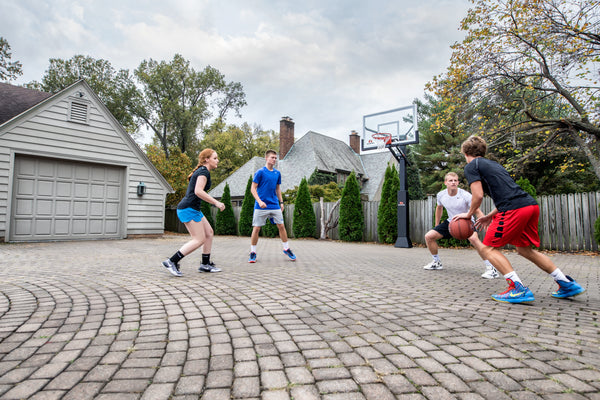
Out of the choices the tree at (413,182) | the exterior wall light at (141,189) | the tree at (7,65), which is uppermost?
the tree at (7,65)

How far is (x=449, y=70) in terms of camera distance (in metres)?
13.1

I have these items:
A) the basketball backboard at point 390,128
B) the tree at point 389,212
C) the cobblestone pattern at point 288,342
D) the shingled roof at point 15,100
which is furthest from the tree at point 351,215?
the shingled roof at point 15,100

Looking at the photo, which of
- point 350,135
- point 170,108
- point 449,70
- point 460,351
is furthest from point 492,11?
point 170,108

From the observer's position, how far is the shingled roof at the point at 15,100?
11539 mm

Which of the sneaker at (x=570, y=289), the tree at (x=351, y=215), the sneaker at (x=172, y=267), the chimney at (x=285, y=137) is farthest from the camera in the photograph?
the chimney at (x=285, y=137)

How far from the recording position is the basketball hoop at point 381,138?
13.7 metres

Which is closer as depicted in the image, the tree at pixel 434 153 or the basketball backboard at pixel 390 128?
the basketball backboard at pixel 390 128

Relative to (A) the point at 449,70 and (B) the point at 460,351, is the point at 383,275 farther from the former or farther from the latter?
(A) the point at 449,70

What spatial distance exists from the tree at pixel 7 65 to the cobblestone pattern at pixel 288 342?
2929 cm

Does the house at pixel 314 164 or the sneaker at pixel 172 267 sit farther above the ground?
the house at pixel 314 164

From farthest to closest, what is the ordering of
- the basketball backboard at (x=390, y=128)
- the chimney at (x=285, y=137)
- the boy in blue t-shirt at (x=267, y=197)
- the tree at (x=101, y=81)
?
the tree at (x=101, y=81) → the chimney at (x=285, y=137) → the basketball backboard at (x=390, y=128) → the boy in blue t-shirt at (x=267, y=197)

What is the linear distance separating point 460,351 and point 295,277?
2.81 metres

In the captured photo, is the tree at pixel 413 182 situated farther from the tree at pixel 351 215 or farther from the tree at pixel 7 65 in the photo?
the tree at pixel 7 65

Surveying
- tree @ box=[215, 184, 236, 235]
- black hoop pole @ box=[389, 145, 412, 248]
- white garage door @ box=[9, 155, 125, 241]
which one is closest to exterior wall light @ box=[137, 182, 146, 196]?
white garage door @ box=[9, 155, 125, 241]
